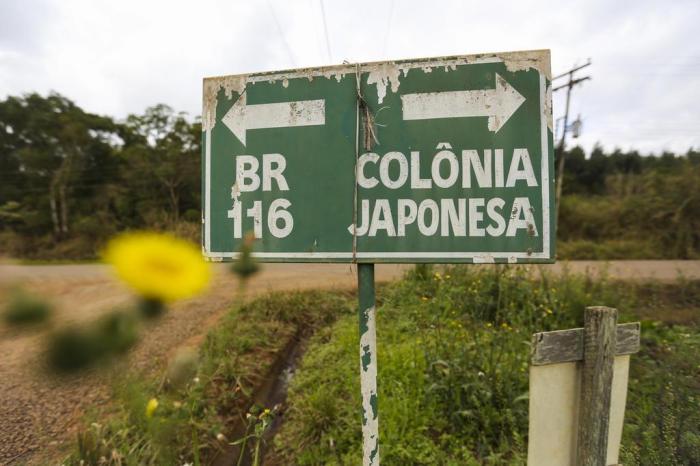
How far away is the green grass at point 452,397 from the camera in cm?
177

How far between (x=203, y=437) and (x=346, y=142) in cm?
192

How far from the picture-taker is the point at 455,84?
128cm

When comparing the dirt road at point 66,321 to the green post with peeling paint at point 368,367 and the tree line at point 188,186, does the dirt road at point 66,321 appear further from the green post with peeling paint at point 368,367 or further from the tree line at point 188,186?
the tree line at point 188,186

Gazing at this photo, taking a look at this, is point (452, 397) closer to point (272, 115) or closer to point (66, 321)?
point (272, 115)

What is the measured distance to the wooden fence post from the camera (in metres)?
1.17

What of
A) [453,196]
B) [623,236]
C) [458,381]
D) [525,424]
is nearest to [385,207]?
[453,196]

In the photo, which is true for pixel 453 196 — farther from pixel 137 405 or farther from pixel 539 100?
pixel 137 405

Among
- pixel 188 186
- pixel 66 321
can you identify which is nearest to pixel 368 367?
pixel 66 321

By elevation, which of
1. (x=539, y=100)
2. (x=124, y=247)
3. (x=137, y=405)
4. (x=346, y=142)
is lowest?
(x=137, y=405)

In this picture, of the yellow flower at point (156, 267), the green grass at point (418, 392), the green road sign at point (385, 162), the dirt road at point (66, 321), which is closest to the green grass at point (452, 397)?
the green grass at point (418, 392)

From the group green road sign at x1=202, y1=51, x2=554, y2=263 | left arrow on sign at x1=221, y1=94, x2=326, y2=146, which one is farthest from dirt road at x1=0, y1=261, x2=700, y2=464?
left arrow on sign at x1=221, y1=94, x2=326, y2=146

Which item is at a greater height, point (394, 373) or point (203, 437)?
point (394, 373)

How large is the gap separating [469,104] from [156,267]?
125 centimetres

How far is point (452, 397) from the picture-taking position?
2.27 metres
